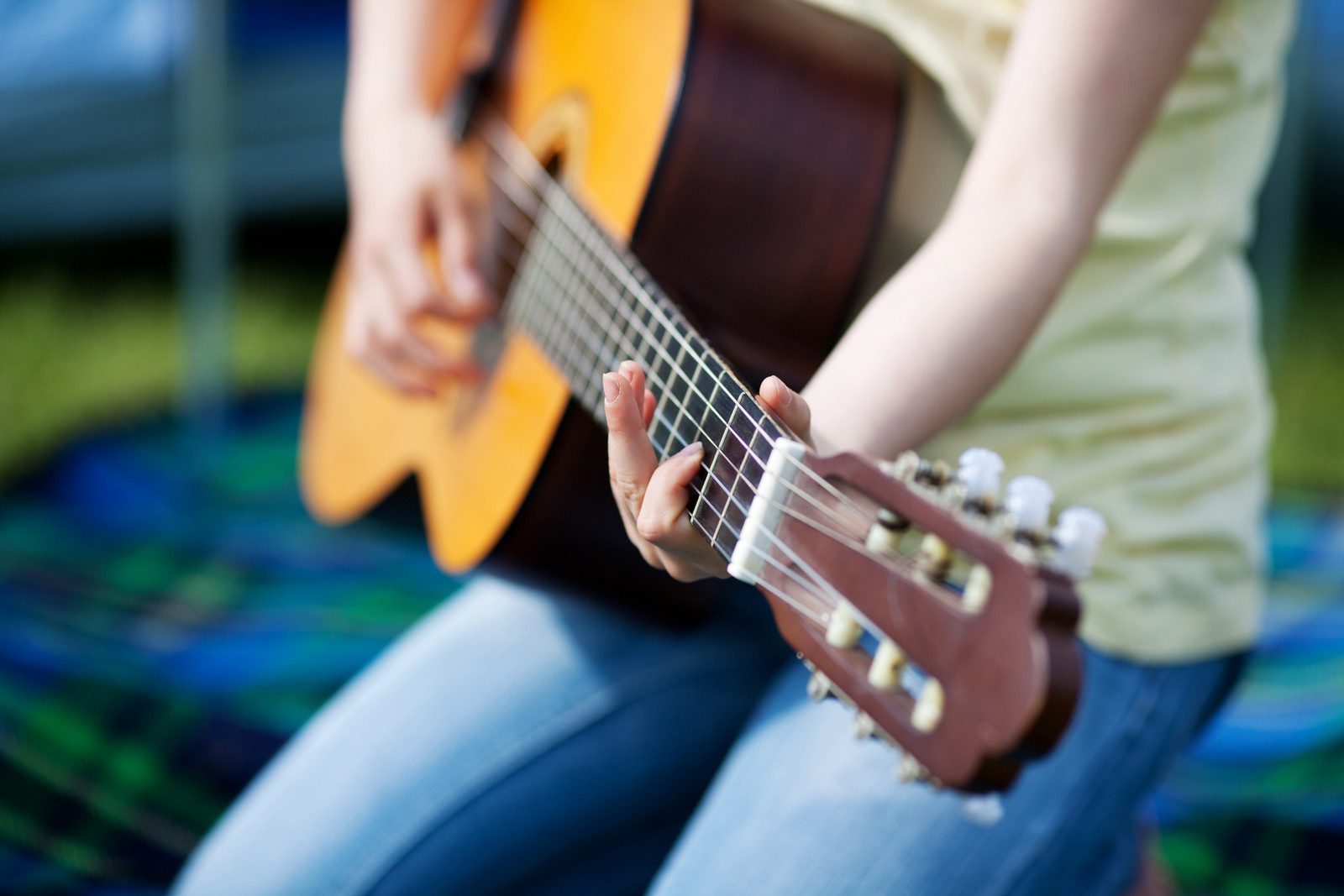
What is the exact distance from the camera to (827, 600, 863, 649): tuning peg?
1.69ft

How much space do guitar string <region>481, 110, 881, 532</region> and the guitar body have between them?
0.02 m

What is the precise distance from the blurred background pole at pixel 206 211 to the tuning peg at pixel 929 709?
77.7 inches

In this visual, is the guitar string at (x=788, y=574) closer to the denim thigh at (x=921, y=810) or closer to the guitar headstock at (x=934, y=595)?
the guitar headstock at (x=934, y=595)

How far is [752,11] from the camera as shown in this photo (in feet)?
2.81

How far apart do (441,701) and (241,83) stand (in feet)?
7.08

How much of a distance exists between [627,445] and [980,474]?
161 mm

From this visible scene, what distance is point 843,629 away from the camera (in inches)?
20.3

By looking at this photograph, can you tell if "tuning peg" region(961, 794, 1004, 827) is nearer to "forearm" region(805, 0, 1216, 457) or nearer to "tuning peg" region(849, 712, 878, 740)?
"tuning peg" region(849, 712, 878, 740)

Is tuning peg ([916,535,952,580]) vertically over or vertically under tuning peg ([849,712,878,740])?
over

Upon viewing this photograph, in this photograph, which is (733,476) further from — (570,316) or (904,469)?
(570,316)

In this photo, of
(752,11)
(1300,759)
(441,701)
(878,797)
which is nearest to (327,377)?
(441,701)

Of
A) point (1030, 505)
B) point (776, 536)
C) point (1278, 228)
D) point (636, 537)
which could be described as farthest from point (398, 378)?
point (1278, 228)

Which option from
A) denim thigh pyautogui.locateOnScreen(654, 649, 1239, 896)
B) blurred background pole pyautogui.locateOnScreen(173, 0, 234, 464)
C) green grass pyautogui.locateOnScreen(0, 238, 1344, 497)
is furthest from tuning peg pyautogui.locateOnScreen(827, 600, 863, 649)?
blurred background pole pyautogui.locateOnScreen(173, 0, 234, 464)

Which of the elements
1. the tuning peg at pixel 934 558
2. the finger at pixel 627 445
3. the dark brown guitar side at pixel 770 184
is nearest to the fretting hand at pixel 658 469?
the finger at pixel 627 445
